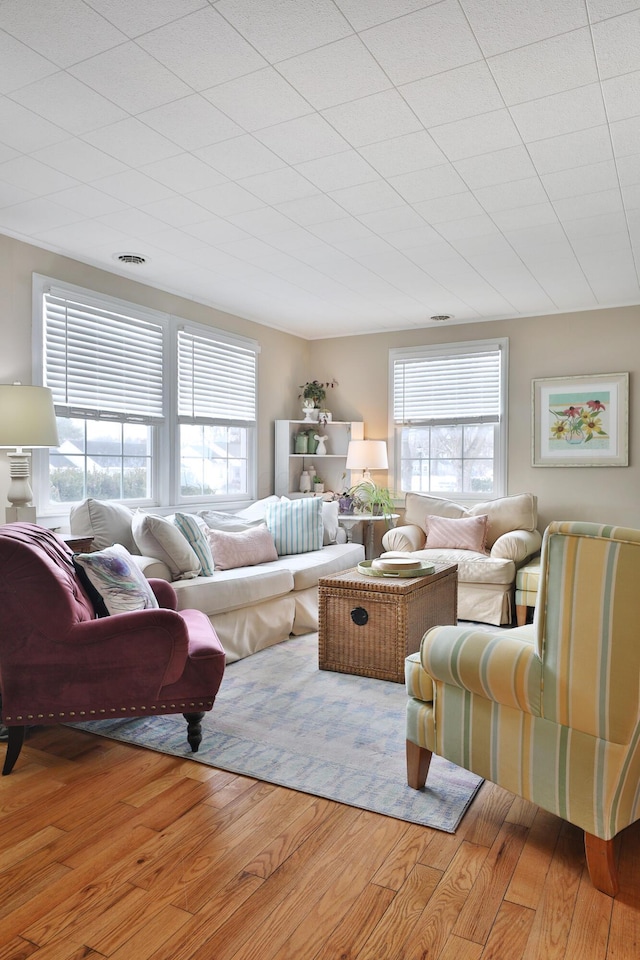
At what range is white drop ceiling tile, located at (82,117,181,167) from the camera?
2611 millimetres

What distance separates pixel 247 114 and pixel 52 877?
2645mm

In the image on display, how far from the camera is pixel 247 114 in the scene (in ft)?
8.21

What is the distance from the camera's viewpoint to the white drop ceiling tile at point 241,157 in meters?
2.73

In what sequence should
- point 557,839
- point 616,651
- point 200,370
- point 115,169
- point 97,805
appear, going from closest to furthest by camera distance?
1. point 616,651
2. point 557,839
3. point 97,805
4. point 115,169
5. point 200,370

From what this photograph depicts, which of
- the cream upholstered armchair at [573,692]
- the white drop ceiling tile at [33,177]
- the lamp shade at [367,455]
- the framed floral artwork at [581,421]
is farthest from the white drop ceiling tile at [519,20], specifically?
the lamp shade at [367,455]

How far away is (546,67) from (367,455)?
12.9 feet

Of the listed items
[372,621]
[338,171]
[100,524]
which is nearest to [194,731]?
[372,621]

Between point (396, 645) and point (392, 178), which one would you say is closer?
point (392, 178)

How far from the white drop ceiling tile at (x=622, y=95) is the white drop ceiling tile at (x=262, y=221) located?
5.44ft

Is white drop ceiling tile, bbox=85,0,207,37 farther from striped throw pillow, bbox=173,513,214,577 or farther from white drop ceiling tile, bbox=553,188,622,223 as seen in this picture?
striped throw pillow, bbox=173,513,214,577

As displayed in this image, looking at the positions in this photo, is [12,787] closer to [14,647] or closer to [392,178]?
[14,647]

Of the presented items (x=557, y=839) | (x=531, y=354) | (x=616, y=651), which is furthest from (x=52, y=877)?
(x=531, y=354)

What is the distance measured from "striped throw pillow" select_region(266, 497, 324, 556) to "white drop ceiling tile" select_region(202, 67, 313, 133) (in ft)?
9.48

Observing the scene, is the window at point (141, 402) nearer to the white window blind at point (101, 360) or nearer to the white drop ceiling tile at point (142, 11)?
the white window blind at point (101, 360)
